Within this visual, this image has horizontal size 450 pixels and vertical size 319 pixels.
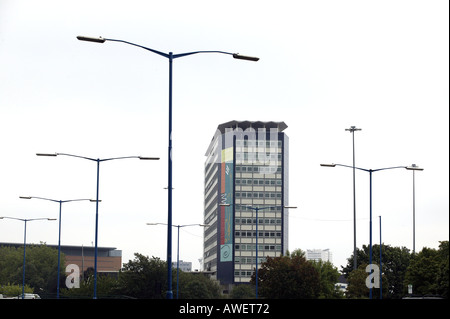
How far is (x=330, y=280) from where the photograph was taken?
105m

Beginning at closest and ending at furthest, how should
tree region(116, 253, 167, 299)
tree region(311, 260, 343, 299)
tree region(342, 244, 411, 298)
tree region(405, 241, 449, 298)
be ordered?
tree region(116, 253, 167, 299) → tree region(405, 241, 449, 298) → tree region(311, 260, 343, 299) → tree region(342, 244, 411, 298)

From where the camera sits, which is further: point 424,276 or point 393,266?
point 393,266

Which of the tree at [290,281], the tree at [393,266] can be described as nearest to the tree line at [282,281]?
the tree at [290,281]

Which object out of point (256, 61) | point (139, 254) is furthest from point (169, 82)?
point (139, 254)

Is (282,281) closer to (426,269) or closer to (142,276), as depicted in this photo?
(142,276)

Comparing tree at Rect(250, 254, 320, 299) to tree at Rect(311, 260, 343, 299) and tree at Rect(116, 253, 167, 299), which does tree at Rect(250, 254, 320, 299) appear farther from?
tree at Rect(311, 260, 343, 299)

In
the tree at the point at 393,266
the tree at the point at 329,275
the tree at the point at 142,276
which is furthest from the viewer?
the tree at the point at 393,266

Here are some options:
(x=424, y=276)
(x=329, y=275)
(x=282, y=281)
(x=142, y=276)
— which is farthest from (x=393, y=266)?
(x=142, y=276)

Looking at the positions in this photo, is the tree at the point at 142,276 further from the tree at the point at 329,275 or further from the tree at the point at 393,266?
the tree at the point at 393,266

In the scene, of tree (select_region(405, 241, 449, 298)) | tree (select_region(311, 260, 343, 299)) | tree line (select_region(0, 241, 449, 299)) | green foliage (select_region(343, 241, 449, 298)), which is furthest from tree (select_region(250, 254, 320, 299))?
tree (select_region(311, 260, 343, 299))

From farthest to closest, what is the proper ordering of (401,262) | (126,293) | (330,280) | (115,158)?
1. (401,262)
2. (330,280)
3. (126,293)
4. (115,158)

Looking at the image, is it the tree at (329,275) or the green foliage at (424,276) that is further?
the tree at (329,275)
